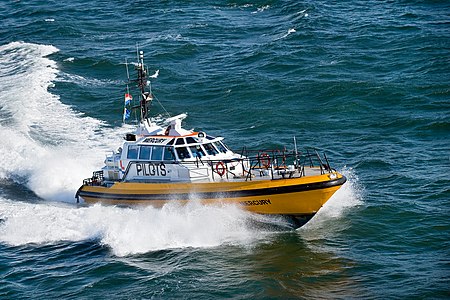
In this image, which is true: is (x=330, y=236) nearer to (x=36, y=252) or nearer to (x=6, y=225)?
(x=36, y=252)

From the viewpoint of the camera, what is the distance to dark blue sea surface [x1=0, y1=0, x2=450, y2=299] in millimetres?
23281

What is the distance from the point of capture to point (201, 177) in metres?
27.1

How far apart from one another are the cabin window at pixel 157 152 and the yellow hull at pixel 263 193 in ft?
3.61

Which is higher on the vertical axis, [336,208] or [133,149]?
[133,149]

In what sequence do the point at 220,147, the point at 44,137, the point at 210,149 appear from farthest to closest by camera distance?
the point at 44,137, the point at 220,147, the point at 210,149

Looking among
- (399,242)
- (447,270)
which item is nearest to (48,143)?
(399,242)

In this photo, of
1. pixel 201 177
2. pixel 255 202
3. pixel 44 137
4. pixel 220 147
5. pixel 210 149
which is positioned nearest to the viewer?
pixel 255 202

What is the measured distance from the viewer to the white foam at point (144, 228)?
2558 centimetres

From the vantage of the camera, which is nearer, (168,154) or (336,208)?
(168,154)

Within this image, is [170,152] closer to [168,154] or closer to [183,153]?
[168,154]

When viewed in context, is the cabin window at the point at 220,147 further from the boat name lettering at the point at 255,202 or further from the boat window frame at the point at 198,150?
the boat name lettering at the point at 255,202

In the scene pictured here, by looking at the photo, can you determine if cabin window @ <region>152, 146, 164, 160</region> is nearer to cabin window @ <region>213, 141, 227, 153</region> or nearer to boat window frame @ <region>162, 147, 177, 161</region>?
boat window frame @ <region>162, 147, 177, 161</region>

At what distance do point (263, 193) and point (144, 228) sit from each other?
13.7 ft

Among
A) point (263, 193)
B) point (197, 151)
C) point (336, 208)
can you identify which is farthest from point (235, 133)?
point (263, 193)
